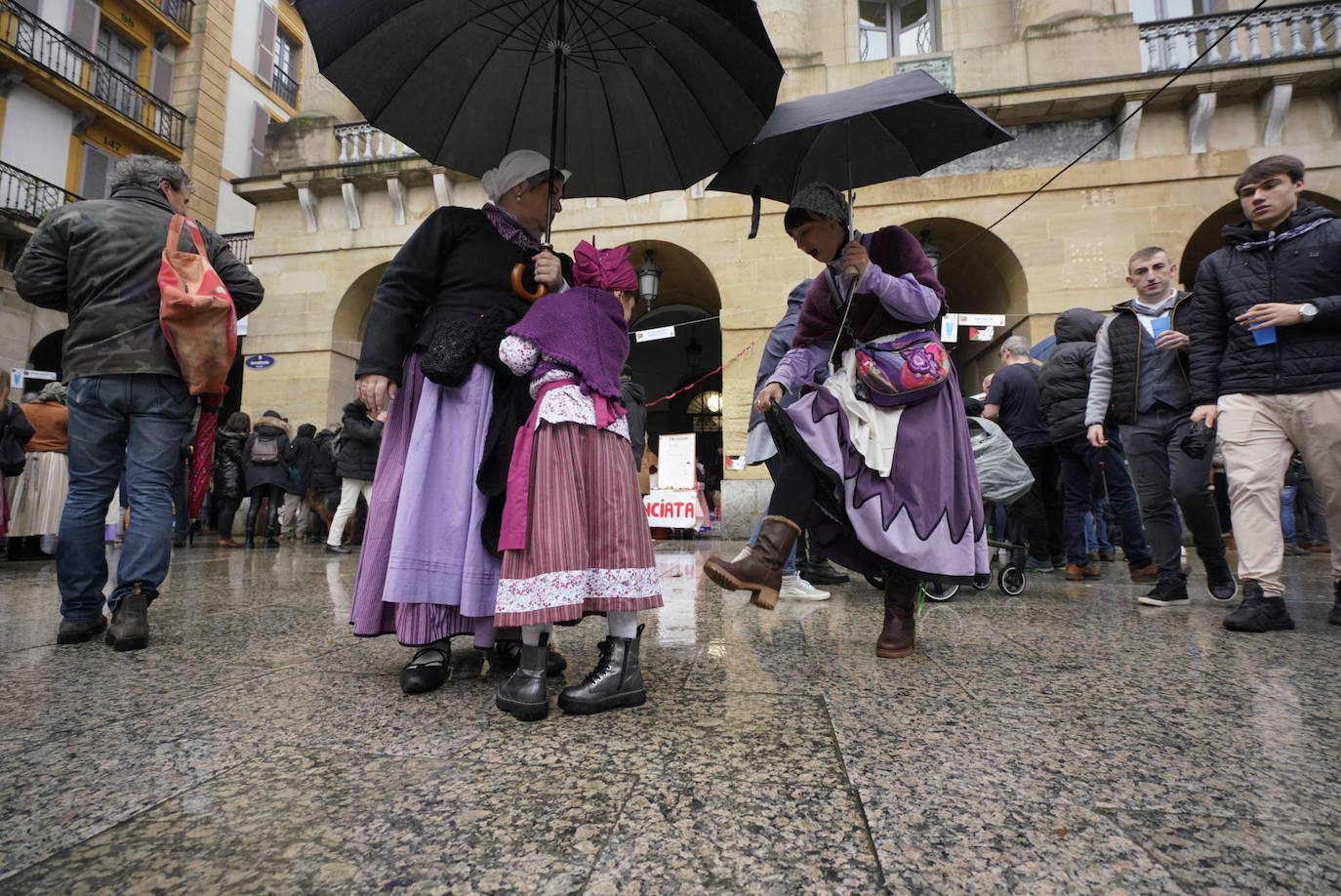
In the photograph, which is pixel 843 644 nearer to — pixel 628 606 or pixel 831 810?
pixel 628 606

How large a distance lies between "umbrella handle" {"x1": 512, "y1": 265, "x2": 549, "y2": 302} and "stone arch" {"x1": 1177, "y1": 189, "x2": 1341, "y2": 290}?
10.9m

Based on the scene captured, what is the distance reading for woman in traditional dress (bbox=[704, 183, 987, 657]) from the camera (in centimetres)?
253

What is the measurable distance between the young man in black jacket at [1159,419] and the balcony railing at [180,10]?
22807 mm

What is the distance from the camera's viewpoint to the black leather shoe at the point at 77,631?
2.83 meters

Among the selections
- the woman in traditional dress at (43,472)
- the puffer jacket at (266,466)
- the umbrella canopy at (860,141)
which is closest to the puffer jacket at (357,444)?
the puffer jacket at (266,466)

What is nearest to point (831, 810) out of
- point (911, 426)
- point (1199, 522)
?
point (911, 426)

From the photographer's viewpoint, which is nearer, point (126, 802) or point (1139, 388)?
point (126, 802)

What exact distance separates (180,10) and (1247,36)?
76.0 ft

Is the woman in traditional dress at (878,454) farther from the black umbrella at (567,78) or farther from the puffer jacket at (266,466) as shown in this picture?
the puffer jacket at (266,466)

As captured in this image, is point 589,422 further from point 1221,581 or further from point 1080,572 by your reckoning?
point 1080,572

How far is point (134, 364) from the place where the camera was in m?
2.88

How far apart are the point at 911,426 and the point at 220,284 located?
2.92m

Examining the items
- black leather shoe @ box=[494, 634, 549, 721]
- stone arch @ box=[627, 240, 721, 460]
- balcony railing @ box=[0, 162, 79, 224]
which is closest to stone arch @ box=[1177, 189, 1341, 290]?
stone arch @ box=[627, 240, 721, 460]

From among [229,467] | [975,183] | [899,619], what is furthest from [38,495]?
[975,183]
